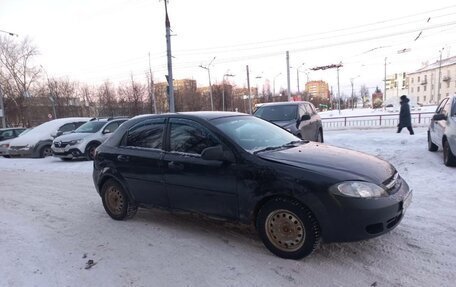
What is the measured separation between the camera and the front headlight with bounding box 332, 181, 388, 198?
3.50m

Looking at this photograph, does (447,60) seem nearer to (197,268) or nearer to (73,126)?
(73,126)

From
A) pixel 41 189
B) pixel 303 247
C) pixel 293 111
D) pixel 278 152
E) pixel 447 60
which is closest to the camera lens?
pixel 303 247

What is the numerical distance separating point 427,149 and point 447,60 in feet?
288

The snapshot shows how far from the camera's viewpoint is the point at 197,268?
3.76 metres

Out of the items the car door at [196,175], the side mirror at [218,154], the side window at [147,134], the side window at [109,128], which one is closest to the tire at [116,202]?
the side window at [147,134]

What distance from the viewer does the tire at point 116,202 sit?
5.41 meters

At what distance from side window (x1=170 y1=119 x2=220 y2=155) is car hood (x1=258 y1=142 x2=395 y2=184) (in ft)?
2.47

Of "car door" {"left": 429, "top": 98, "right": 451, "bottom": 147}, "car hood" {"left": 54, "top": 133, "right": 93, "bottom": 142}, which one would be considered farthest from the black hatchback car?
"car hood" {"left": 54, "top": 133, "right": 93, "bottom": 142}

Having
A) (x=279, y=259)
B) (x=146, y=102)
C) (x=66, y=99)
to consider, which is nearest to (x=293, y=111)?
(x=279, y=259)

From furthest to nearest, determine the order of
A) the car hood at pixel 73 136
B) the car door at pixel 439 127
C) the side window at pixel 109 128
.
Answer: the side window at pixel 109 128, the car hood at pixel 73 136, the car door at pixel 439 127

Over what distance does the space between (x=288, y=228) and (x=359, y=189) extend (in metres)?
0.84

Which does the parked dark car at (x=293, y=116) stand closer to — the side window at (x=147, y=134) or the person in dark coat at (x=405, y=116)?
the person in dark coat at (x=405, y=116)

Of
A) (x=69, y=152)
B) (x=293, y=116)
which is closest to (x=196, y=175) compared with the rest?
(x=293, y=116)

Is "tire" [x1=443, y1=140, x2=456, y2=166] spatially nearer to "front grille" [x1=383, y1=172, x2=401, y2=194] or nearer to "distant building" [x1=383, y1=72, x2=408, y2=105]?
"front grille" [x1=383, y1=172, x2=401, y2=194]
